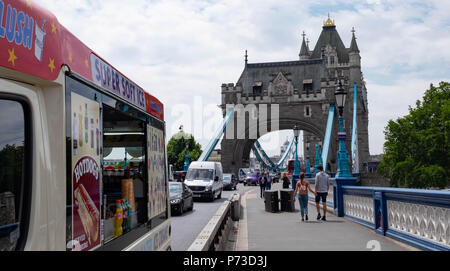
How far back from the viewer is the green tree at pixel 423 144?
124 ft

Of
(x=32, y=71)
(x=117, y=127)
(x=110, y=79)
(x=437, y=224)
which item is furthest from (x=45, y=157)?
(x=437, y=224)

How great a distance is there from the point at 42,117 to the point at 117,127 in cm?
231

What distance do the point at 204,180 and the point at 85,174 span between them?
19.7 metres

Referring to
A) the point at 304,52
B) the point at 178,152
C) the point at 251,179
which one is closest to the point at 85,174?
the point at 251,179

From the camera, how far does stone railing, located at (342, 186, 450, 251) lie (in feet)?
21.5

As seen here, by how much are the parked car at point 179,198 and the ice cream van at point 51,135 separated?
1141cm

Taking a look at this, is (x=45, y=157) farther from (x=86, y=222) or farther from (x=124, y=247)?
(x=124, y=247)

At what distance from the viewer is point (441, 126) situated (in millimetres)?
40188

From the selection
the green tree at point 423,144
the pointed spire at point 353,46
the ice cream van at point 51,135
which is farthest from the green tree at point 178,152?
the ice cream van at point 51,135

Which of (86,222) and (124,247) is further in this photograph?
(124,247)

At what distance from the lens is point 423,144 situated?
4103 centimetres

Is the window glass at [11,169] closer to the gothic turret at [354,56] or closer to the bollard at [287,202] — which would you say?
the bollard at [287,202]

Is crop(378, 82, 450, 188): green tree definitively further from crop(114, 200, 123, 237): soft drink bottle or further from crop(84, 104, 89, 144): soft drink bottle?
crop(84, 104, 89, 144): soft drink bottle

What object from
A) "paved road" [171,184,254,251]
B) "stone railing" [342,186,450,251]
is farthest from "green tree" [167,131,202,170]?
"stone railing" [342,186,450,251]
